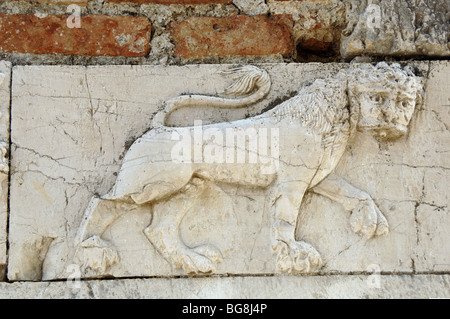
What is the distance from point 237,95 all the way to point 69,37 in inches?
26.2

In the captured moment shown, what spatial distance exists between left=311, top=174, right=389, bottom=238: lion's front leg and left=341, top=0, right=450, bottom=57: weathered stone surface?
0.53 m

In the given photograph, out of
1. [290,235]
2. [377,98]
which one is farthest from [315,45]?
[290,235]

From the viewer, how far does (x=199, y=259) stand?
99.3 inches

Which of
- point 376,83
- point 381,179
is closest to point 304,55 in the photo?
point 376,83

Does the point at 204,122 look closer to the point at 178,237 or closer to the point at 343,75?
the point at 178,237

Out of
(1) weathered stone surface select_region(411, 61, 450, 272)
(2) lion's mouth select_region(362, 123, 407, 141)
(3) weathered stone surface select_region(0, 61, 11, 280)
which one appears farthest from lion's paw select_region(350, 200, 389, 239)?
(3) weathered stone surface select_region(0, 61, 11, 280)

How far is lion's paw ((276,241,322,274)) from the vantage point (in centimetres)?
253

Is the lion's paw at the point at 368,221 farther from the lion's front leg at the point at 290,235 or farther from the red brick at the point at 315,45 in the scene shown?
the red brick at the point at 315,45

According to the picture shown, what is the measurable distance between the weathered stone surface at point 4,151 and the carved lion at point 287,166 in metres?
0.27

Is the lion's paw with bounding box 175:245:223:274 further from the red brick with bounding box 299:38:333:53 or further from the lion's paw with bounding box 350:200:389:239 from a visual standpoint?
the red brick with bounding box 299:38:333:53

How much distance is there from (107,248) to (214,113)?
0.61 metres

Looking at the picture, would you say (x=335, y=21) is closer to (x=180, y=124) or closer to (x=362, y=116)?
(x=362, y=116)

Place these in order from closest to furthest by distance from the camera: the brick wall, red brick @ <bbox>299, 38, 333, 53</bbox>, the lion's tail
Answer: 1. the lion's tail
2. the brick wall
3. red brick @ <bbox>299, 38, 333, 53</bbox>

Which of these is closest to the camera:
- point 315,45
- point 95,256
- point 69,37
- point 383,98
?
point 95,256
